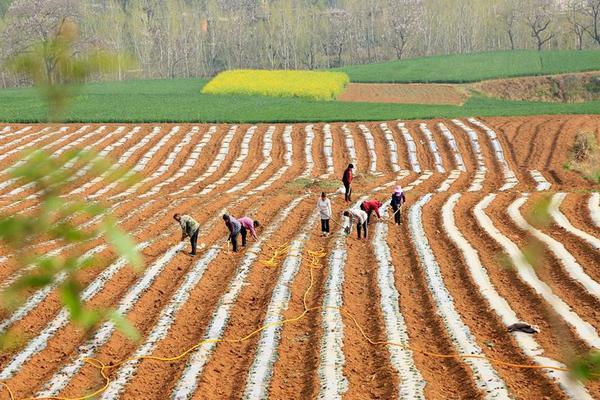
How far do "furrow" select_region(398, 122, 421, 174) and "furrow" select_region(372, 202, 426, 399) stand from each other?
13.5 metres

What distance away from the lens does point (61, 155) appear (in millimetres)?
1430

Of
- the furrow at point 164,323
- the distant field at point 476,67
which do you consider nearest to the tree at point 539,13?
the distant field at point 476,67

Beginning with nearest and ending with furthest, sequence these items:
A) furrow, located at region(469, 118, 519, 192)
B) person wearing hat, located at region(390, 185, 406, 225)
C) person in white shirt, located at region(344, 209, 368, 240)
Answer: person in white shirt, located at region(344, 209, 368, 240)
person wearing hat, located at region(390, 185, 406, 225)
furrow, located at region(469, 118, 519, 192)

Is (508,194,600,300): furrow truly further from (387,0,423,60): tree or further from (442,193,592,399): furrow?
(387,0,423,60): tree

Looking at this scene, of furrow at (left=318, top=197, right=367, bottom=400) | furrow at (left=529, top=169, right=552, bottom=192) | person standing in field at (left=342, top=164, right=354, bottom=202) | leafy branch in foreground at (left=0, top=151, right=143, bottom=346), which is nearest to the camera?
leafy branch in foreground at (left=0, top=151, right=143, bottom=346)

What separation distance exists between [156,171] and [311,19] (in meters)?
78.4

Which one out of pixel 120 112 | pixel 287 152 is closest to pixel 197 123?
pixel 120 112

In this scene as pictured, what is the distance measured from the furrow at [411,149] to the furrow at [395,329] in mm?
13469

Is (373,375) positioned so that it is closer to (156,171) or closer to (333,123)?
(156,171)

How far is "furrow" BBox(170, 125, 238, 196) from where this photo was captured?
29.0m

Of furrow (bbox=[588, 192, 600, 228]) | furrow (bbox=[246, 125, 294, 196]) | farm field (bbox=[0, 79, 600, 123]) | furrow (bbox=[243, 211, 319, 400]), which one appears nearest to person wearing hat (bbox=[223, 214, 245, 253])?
furrow (bbox=[243, 211, 319, 400])

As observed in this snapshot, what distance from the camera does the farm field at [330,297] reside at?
9.95m

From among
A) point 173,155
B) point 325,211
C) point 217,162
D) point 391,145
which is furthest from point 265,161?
point 325,211

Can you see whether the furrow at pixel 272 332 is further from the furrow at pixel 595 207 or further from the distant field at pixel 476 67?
the distant field at pixel 476 67
